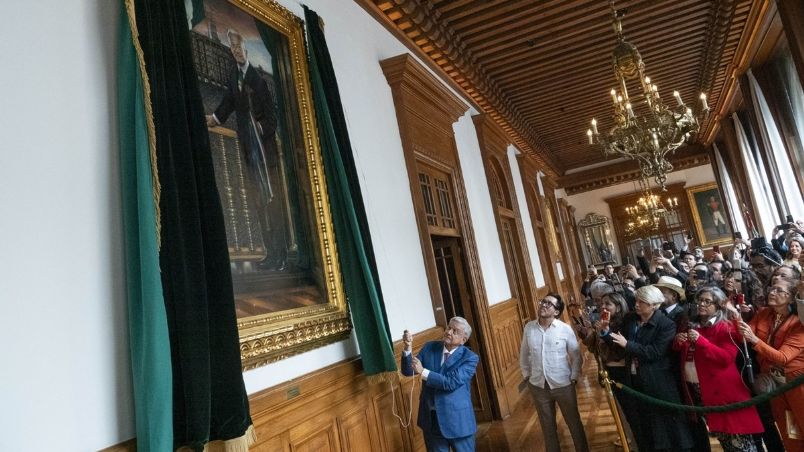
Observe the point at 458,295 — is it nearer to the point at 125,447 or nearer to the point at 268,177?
the point at 268,177

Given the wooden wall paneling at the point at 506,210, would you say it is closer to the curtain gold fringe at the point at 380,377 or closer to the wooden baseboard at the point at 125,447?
the curtain gold fringe at the point at 380,377

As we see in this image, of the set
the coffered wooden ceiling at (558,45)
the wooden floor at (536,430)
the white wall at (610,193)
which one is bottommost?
the wooden floor at (536,430)

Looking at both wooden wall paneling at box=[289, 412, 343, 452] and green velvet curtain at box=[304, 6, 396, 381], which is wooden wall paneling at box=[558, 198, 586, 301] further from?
wooden wall paneling at box=[289, 412, 343, 452]

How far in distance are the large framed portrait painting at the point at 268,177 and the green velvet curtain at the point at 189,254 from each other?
33 cm

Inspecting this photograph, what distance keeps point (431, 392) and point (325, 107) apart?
240cm

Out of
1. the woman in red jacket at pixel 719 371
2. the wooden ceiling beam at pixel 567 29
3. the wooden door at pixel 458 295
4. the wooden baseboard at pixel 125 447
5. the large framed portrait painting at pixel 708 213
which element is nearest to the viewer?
the wooden baseboard at pixel 125 447

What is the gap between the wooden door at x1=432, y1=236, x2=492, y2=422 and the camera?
675 cm

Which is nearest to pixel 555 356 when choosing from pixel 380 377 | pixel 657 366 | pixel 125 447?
pixel 657 366

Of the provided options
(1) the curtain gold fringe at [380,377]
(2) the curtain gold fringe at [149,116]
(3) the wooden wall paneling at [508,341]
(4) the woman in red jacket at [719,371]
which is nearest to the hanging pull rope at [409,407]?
(1) the curtain gold fringe at [380,377]

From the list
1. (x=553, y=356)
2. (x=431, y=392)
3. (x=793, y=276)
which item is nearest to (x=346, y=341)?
(x=431, y=392)

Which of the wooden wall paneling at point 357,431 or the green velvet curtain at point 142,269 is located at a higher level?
the green velvet curtain at point 142,269

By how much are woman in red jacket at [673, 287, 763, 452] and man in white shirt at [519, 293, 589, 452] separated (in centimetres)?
99

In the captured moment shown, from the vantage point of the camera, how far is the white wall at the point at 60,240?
1.99 meters

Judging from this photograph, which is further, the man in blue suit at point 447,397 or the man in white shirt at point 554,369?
the man in white shirt at point 554,369
